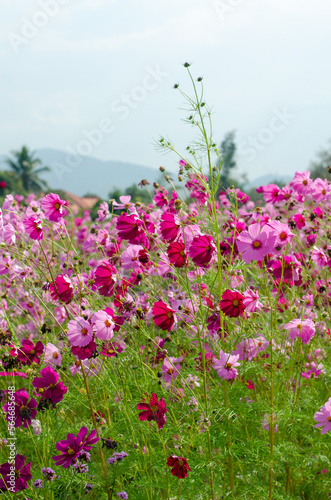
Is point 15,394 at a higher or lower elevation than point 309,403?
lower

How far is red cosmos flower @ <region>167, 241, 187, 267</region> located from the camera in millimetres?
1450

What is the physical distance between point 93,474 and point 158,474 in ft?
0.82

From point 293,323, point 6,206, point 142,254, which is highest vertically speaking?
point 6,206

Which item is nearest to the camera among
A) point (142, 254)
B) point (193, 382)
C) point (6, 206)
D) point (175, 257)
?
point (175, 257)

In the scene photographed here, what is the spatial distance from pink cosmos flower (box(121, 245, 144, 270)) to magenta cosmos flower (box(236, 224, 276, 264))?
505mm

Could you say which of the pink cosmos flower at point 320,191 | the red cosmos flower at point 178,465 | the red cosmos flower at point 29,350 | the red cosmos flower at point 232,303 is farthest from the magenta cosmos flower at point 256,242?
the pink cosmos flower at point 320,191

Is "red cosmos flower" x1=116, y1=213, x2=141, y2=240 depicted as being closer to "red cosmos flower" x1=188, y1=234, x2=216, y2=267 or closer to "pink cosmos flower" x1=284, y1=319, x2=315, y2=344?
"red cosmos flower" x1=188, y1=234, x2=216, y2=267

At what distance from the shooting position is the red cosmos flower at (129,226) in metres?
1.67

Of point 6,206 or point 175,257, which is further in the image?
point 6,206

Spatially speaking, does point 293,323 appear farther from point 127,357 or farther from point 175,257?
point 127,357

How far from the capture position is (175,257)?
1.46 m

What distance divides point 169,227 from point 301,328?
0.63m

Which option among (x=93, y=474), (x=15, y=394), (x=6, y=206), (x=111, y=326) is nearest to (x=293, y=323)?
(x=111, y=326)

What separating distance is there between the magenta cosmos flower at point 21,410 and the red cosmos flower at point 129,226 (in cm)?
69
